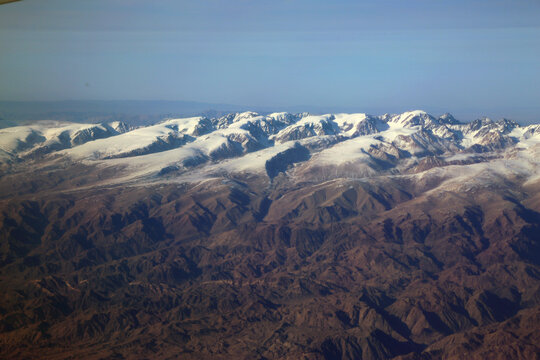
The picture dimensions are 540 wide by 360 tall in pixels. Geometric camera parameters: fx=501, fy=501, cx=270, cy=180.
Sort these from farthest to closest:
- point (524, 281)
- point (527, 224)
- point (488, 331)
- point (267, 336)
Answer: point (527, 224)
point (524, 281)
point (267, 336)
point (488, 331)

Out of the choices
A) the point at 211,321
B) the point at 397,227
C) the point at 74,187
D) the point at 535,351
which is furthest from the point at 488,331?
the point at 74,187

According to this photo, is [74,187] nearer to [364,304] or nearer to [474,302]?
[364,304]

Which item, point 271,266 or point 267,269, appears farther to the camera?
point 271,266

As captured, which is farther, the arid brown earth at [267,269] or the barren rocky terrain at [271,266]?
the barren rocky terrain at [271,266]

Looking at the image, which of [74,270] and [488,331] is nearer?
[488,331]

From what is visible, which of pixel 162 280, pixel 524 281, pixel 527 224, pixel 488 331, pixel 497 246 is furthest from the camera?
pixel 527 224

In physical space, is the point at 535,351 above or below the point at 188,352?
above

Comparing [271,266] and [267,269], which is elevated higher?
[271,266]

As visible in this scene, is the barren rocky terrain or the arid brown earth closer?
the arid brown earth
